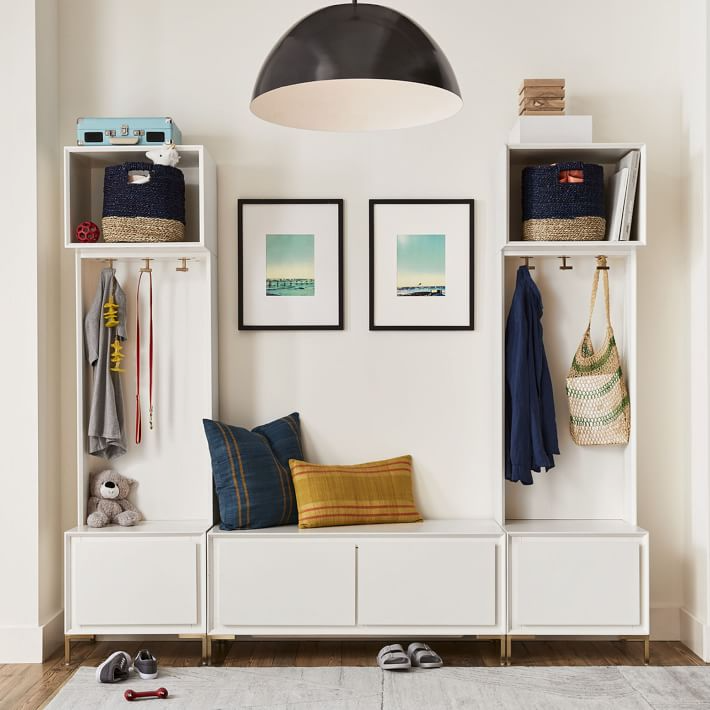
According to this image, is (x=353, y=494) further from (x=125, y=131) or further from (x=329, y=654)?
(x=125, y=131)

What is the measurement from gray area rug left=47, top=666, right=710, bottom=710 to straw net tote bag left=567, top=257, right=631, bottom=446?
0.95 meters

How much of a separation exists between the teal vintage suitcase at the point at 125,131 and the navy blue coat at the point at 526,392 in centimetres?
163

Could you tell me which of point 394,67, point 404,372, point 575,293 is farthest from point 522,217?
point 394,67

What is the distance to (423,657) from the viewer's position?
3.13 metres

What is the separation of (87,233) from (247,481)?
1234mm

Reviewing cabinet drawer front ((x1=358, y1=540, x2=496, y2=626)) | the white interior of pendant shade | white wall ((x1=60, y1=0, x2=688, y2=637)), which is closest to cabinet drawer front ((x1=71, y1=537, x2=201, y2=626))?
white wall ((x1=60, y1=0, x2=688, y2=637))

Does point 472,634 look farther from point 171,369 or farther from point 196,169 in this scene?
point 196,169

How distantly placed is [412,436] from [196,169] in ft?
5.06

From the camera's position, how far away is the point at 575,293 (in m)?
3.50

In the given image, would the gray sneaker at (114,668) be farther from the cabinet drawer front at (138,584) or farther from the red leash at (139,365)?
the red leash at (139,365)

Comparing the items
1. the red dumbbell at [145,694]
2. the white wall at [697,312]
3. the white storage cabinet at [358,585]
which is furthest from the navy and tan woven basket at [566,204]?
the red dumbbell at [145,694]

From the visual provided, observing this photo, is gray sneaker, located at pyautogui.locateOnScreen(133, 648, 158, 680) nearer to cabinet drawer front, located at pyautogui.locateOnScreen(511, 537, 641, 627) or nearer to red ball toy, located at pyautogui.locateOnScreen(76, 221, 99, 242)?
cabinet drawer front, located at pyautogui.locateOnScreen(511, 537, 641, 627)

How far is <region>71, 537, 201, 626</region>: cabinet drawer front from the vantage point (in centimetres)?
321

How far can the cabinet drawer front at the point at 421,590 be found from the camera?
3184mm
